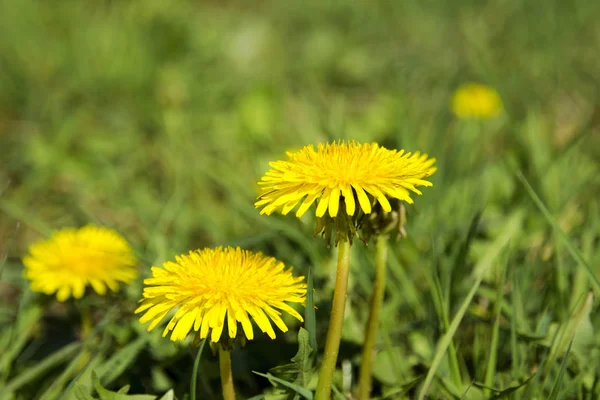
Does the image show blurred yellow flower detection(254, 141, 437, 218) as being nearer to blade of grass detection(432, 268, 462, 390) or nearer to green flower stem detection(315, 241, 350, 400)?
green flower stem detection(315, 241, 350, 400)

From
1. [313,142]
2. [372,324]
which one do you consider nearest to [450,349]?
[372,324]

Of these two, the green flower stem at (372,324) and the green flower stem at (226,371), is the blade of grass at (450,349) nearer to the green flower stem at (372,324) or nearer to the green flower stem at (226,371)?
the green flower stem at (372,324)

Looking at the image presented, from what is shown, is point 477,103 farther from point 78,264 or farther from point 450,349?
point 78,264

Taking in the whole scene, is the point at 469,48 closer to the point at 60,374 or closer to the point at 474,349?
the point at 474,349

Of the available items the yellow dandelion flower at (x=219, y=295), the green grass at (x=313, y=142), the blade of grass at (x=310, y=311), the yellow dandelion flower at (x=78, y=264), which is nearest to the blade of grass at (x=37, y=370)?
the green grass at (x=313, y=142)

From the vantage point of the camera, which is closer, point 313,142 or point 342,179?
point 342,179

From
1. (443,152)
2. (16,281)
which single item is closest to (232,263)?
(16,281)
